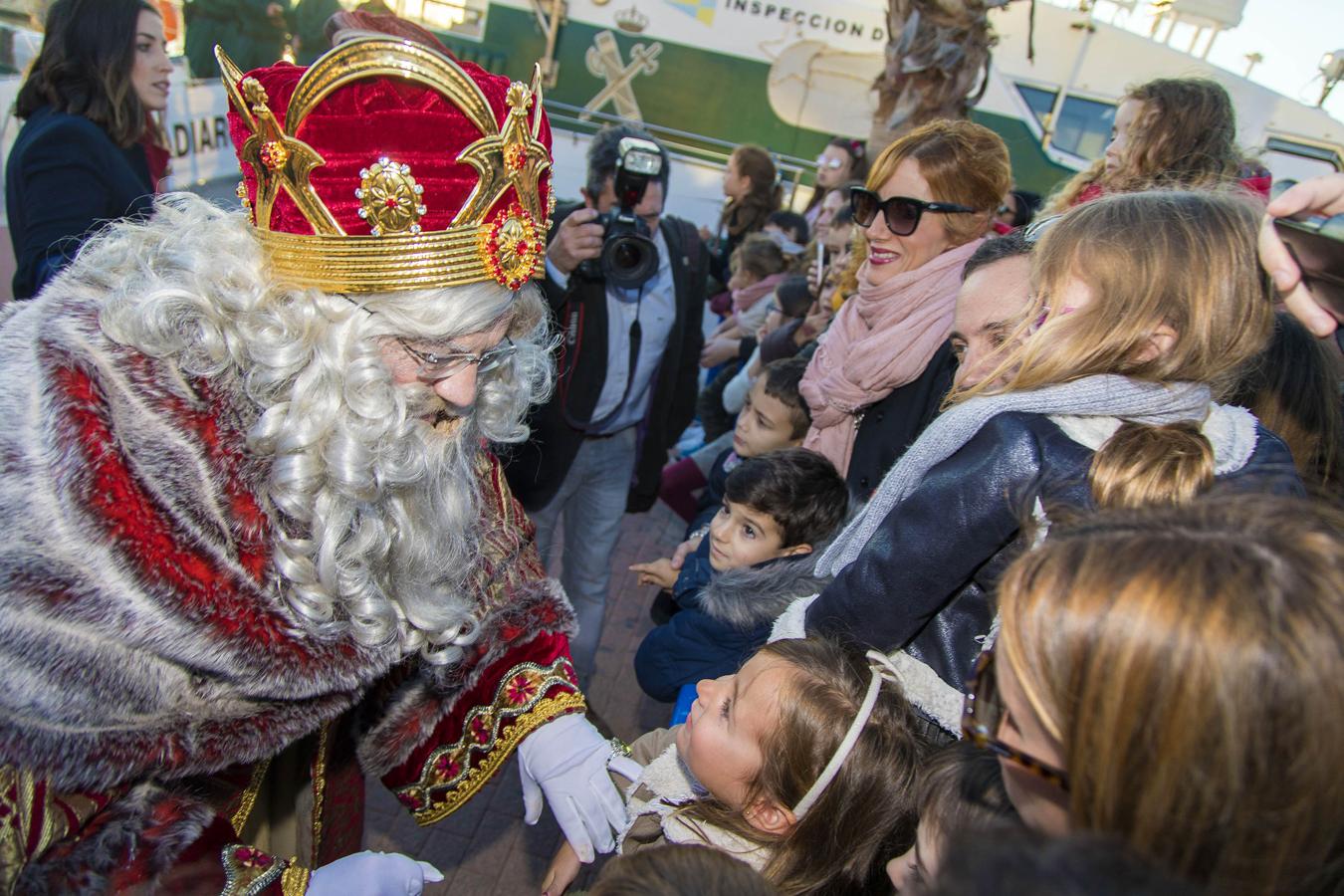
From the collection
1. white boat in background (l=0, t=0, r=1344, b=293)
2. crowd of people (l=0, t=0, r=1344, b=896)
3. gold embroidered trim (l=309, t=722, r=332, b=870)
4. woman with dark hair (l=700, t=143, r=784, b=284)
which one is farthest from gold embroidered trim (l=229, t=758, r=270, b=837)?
white boat in background (l=0, t=0, r=1344, b=293)

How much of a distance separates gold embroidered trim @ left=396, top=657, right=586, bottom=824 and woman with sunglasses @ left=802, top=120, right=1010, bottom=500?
1216 millimetres

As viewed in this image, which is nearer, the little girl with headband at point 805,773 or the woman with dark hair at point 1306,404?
the little girl with headband at point 805,773

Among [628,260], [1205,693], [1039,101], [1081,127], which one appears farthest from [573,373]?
[1081,127]

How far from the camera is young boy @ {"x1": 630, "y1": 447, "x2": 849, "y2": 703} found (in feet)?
7.07

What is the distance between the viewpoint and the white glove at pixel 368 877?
1434 millimetres

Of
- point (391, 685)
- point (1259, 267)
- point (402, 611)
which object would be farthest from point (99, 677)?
point (1259, 267)

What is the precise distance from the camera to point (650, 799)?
66.5 inches

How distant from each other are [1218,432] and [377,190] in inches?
62.7

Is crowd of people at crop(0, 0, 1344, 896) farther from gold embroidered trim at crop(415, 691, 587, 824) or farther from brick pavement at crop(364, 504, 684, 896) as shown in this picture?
brick pavement at crop(364, 504, 684, 896)

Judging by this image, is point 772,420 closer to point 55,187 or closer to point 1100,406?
point 1100,406

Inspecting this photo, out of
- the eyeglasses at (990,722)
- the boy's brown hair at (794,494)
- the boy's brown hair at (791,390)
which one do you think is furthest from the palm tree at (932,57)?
the eyeglasses at (990,722)

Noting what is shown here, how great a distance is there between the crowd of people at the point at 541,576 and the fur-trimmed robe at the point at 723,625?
0.04 feet

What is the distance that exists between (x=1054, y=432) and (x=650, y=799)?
110cm

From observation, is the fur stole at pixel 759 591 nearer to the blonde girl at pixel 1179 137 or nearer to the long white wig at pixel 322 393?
the long white wig at pixel 322 393
